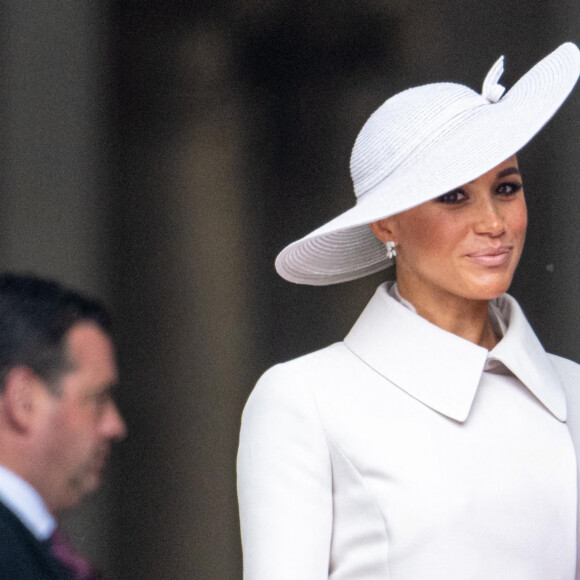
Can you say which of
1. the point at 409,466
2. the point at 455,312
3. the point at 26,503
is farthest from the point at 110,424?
the point at 455,312

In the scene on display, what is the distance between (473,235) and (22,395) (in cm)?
79

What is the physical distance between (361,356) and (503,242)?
0.32 meters

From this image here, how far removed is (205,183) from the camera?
344cm

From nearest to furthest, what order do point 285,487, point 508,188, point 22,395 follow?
1. point 22,395
2. point 285,487
3. point 508,188

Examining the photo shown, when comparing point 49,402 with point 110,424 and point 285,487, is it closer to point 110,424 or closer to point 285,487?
point 110,424

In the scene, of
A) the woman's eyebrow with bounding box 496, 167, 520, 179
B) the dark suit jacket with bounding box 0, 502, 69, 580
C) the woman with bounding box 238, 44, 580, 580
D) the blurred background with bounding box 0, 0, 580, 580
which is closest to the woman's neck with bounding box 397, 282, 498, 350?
the woman with bounding box 238, 44, 580, 580

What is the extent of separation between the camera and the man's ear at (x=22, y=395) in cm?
209

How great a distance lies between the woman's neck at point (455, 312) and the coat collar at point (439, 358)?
0.10ft

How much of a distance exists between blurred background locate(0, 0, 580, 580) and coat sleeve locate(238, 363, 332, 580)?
1030 millimetres

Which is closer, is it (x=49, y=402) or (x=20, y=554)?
(x=20, y=554)

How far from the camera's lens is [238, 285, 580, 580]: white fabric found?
2291 millimetres

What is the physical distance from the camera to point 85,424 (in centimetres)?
224

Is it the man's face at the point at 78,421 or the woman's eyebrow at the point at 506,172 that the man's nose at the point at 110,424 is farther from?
the woman's eyebrow at the point at 506,172

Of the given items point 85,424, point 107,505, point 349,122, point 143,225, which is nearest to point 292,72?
point 349,122
